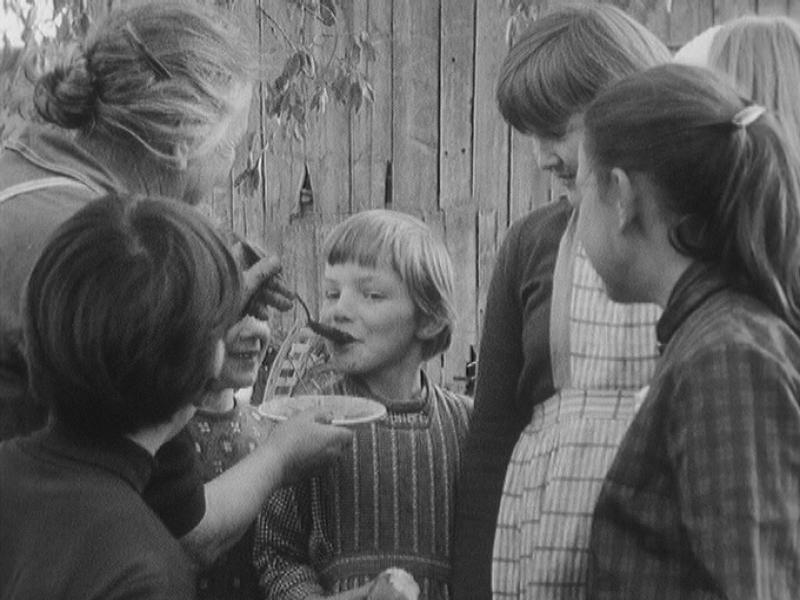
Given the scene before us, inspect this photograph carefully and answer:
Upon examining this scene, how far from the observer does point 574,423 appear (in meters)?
2.84

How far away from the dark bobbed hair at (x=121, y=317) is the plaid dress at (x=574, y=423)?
0.78 metres

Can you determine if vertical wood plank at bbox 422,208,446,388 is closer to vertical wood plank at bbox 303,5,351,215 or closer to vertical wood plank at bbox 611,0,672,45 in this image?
vertical wood plank at bbox 303,5,351,215

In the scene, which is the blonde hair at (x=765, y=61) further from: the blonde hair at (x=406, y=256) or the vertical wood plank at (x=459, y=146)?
the vertical wood plank at (x=459, y=146)

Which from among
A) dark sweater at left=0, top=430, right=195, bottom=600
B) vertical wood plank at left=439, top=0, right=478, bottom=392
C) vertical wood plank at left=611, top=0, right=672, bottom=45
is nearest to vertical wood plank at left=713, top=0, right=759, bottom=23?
vertical wood plank at left=611, top=0, right=672, bottom=45

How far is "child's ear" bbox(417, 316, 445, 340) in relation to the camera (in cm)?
354

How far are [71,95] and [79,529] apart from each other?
3.18 feet

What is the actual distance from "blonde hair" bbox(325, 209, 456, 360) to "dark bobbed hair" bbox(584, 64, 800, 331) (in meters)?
1.23

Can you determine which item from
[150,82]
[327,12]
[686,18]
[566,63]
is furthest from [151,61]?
[686,18]

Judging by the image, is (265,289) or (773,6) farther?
(773,6)

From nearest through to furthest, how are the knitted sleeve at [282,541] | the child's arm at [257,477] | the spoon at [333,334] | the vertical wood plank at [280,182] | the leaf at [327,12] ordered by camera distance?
1. the child's arm at [257,477]
2. the knitted sleeve at [282,541]
3. the spoon at [333,334]
4. the leaf at [327,12]
5. the vertical wood plank at [280,182]

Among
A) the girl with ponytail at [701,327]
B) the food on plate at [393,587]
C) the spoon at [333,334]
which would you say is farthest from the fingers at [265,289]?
the girl with ponytail at [701,327]

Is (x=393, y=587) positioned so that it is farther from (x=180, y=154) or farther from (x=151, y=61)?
(x=151, y=61)

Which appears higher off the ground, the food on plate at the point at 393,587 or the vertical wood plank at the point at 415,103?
the vertical wood plank at the point at 415,103

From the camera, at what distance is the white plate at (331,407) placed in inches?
125
